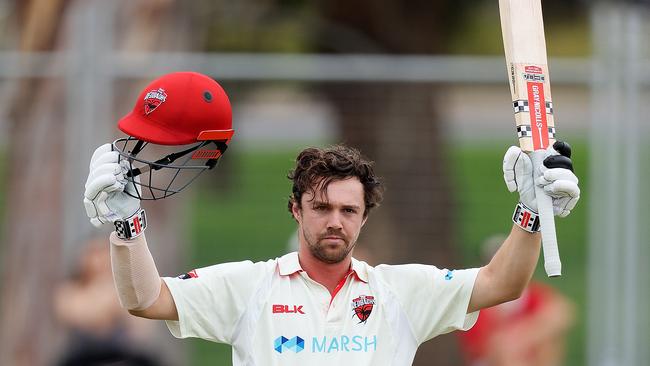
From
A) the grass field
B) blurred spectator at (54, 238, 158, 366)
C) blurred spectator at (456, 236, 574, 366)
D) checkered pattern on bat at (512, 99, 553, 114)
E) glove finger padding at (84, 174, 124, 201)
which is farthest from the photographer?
the grass field

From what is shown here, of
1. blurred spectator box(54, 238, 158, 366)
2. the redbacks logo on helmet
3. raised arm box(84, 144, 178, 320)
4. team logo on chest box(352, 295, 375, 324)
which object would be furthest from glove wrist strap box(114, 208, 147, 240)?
blurred spectator box(54, 238, 158, 366)

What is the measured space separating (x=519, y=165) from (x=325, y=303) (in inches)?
29.8

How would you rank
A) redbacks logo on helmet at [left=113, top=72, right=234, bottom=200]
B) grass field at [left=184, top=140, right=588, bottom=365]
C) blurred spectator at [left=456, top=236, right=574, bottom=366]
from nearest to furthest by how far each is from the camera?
redbacks logo on helmet at [left=113, top=72, right=234, bottom=200] → blurred spectator at [left=456, top=236, right=574, bottom=366] → grass field at [left=184, top=140, right=588, bottom=365]

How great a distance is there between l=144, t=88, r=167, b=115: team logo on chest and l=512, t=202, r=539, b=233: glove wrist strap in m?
1.18

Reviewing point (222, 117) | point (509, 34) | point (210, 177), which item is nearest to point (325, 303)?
point (222, 117)

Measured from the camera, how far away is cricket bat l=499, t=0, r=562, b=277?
440cm

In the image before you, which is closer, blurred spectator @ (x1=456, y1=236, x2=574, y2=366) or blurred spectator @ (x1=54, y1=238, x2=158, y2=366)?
blurred spectator @ (x1=54, y1=238, x2=158, y2=366)

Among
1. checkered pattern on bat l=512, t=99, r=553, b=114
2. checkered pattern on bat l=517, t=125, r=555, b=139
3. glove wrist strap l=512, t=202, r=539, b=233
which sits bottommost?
glove wrist strap l=512, t=202, r=539, b=233

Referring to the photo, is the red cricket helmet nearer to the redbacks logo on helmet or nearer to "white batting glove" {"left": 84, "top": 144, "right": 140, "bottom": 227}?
the redbacks logo on helmet

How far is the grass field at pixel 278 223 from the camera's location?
9.30 meters

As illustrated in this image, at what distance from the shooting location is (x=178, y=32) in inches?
367

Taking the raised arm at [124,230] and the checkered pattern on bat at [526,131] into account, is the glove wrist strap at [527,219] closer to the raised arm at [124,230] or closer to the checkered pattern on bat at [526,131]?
the checkered pattern on bat at [526,131]

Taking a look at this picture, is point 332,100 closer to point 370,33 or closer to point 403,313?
point 370,33

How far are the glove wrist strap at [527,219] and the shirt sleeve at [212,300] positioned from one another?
84cm
